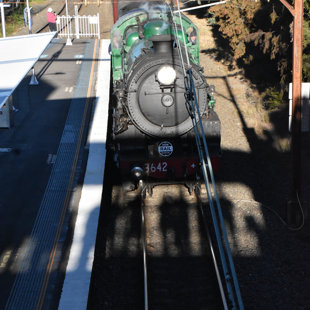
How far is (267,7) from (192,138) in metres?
10.1

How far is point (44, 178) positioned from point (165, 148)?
3643mm

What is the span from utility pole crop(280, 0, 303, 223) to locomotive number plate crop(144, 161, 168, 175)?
3.06 metres

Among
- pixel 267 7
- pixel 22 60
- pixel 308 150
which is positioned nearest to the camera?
pixel 22 60

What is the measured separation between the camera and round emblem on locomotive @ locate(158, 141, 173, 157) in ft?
35.2

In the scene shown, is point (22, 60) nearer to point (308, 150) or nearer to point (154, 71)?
point (154, 71)

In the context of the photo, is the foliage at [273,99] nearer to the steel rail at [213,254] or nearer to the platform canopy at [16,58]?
the steel rail at [213,254]

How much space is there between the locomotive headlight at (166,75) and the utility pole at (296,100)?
114 inches

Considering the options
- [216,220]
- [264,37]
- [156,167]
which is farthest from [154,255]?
[264,37]

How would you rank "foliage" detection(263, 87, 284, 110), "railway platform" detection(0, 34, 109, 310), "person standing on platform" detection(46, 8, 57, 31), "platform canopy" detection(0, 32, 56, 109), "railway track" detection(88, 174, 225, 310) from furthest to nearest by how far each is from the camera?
"person standing on platform" detection(46, 8, 57, 31), "foliage" detection(263, 87, 284, 110), "platform canopy" detection(0, 32, 56, 109), "railway platform" detection(0, 34, 109, 310), "railway track" detection(88, 174, 225, 310)

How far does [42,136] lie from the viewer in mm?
14805

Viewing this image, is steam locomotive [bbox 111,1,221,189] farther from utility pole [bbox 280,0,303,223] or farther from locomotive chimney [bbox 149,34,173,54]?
utility pole [bbox 280,0,303,223]

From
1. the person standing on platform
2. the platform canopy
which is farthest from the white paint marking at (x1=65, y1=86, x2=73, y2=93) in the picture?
the person standing on platform

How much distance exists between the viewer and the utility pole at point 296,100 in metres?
10.4

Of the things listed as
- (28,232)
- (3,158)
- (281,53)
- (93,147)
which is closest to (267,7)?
(281,53)
